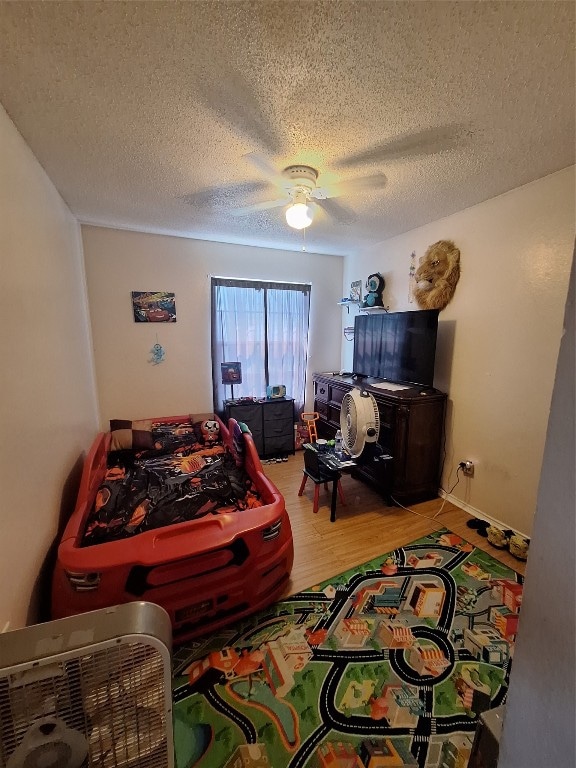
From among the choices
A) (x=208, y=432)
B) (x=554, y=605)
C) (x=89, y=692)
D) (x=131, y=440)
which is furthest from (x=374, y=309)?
(x=89, y=692)

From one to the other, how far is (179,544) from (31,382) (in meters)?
1.07

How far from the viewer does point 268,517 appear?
165 centimetres

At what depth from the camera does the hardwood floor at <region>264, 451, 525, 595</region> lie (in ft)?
6.67

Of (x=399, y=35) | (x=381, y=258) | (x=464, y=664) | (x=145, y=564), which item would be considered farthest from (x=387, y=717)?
(x=381, y=258)

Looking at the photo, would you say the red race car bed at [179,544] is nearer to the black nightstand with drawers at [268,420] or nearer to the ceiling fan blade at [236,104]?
the black nightstand with drawers at [268,420]

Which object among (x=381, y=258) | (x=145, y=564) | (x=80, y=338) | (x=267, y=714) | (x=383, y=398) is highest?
(x=381, y=258)

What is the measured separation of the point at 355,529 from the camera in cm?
240

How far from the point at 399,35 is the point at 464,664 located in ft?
8.29

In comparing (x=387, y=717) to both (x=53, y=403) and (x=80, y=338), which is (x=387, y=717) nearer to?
(x=53, y=403)

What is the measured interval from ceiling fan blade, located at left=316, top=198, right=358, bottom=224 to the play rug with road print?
264cm

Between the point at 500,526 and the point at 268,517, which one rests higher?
the point at 268,517

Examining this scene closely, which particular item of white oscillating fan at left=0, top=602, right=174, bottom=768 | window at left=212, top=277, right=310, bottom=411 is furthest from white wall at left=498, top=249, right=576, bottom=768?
window at left=212, top=277, right=310, bottom=411

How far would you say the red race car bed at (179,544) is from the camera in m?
1.36

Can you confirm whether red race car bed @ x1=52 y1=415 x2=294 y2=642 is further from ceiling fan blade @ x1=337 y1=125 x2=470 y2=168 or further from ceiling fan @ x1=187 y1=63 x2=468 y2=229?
ceiling fan blade @ x1=337 y1=125 x2=470 y2=168
